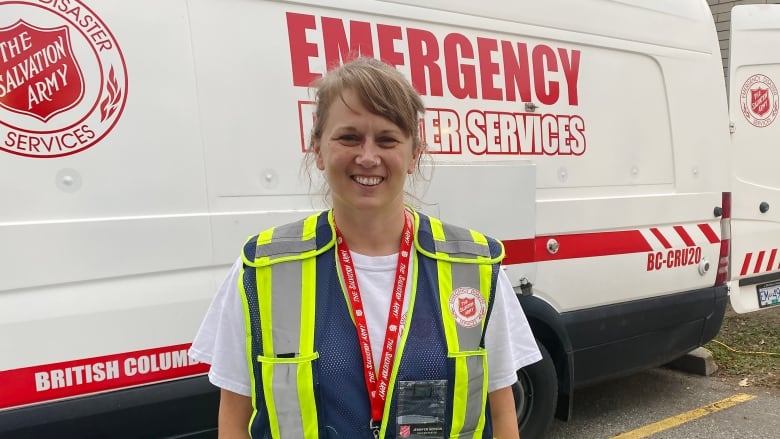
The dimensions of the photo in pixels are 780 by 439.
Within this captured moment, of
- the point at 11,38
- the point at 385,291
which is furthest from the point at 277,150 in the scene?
the point at 385,291

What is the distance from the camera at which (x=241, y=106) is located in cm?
229

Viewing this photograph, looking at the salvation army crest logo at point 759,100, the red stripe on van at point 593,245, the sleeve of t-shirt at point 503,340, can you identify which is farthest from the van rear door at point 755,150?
the sleeve of t-shirt at point 503,340

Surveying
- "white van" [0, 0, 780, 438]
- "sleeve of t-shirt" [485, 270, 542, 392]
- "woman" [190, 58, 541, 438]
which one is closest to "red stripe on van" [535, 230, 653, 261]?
"white van" [0, 0, 780, 438]

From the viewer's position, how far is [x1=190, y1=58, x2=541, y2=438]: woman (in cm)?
117

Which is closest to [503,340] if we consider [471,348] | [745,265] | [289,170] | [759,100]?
[471,348]

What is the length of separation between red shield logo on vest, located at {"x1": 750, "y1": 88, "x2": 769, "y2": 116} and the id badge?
4.25 metres

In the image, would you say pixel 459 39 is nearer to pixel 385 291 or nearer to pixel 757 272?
pixel 385 291

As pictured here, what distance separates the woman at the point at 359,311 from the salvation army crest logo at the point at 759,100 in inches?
157

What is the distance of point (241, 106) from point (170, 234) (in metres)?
0.51

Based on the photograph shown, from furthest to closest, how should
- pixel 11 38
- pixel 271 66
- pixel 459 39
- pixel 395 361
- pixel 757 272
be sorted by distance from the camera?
1. pixel 757 272
2. pixel 459 39
3. pixel 271 66
4. pixel 11 38
5. pixel 395 361

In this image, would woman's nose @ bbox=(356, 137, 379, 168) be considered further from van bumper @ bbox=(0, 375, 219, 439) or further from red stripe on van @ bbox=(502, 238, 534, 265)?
red stripe on van @ bbox=(502, 238, 534, 265)

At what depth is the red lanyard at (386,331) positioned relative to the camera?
1.17 metres

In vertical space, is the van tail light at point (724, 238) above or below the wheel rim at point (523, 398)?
above

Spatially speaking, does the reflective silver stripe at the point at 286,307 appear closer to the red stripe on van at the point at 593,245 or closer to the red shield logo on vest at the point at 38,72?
the red shield logo on vest at the point at 38,72
